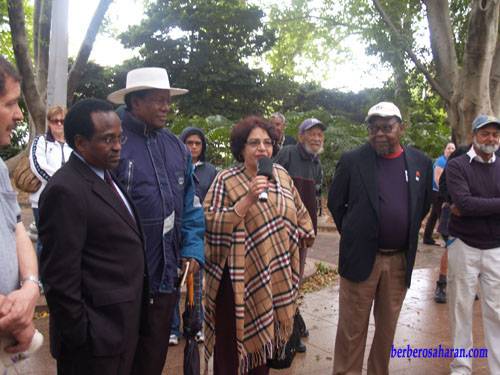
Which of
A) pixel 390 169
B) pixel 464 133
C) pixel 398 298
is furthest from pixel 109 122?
pixel 464 133

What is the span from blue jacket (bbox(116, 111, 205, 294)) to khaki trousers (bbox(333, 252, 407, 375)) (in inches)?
59.8

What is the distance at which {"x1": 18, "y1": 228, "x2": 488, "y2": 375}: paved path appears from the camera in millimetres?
4793

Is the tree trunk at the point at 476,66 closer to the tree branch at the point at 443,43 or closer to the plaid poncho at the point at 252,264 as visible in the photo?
the tree branch at the point at 443,43

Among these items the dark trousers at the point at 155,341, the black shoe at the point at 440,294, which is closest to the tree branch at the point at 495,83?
the black shoe at the point at 440,294

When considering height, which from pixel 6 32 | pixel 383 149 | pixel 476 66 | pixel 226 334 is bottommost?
pixel 226 334

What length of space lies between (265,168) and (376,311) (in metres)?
1.72

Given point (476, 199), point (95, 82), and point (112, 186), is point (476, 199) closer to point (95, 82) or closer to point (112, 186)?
point (112, 186)

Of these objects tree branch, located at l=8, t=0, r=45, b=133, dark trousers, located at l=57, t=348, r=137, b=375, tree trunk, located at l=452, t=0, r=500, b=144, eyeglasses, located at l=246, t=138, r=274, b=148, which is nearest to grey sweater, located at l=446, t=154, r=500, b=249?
eyeglasses, located at l=246, t=138, r=274, b=148

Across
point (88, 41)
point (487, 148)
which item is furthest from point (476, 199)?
point (88, 41)

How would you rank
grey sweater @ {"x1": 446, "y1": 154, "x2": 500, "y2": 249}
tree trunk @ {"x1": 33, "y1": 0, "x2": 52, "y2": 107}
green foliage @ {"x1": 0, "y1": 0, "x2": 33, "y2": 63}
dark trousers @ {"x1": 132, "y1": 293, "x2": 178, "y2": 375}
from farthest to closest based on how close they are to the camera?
tree trunk @ {"x1": 33, "y1": 0, "x2": 52, "y2": 107} → green foliage @ {"x1": 0, "y1": 0, "x2": 33, "y2": 63} → grey sweater @ {"x1": 446, "y1": 154, "x2": 500, "y2": 249} → dark trousers @ {"x1": 132, "y1": 293, "x2": 178, "y2": 375}

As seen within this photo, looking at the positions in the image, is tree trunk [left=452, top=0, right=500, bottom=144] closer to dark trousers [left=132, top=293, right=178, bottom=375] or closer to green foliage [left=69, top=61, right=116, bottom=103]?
dark trousers [left=132, top=293, right=178, bottom=375]

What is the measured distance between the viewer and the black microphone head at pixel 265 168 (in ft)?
11.5

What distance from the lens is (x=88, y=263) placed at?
256cm

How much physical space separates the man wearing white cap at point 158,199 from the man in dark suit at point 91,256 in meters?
0.36
